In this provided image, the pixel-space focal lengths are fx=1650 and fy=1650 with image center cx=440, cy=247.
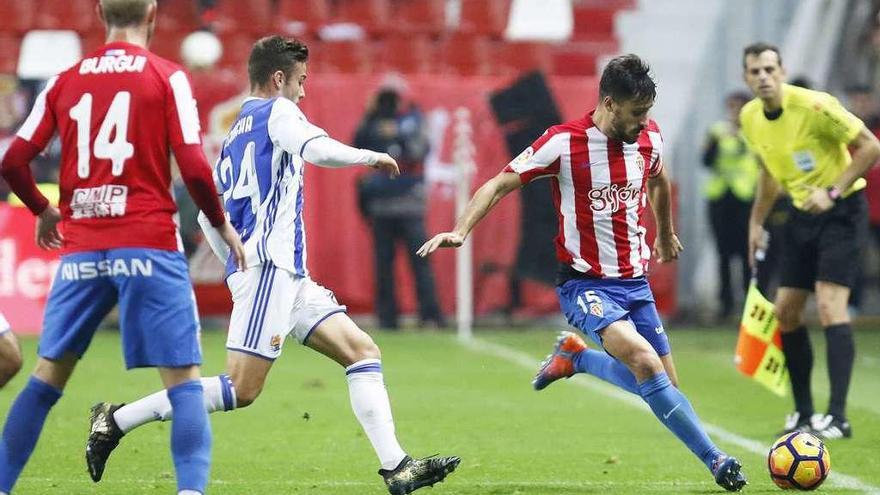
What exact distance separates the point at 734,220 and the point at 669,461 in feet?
33.8

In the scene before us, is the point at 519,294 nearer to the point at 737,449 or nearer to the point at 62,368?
the point at 737,449

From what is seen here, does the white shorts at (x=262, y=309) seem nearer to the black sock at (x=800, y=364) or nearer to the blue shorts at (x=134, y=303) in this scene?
the blue shorts at (x=134, y=303)

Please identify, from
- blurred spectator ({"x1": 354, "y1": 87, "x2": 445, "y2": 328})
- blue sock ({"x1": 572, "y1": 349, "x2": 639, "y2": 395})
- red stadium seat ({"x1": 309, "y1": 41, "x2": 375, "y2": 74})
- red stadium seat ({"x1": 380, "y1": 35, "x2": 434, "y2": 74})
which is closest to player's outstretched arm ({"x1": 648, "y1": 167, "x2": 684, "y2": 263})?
blue sock ({"x1": 572, "y1": 349, "x2": 639, "y2": 395})

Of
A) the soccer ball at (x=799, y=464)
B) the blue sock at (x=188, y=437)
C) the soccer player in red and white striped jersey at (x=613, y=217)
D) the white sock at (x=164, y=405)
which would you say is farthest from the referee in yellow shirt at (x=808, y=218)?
the blue sock at (x=188, y=437)

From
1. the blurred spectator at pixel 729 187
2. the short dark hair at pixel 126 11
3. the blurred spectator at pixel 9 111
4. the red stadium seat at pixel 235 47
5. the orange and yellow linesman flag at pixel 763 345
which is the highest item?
the short dark hair at pixel 126 11

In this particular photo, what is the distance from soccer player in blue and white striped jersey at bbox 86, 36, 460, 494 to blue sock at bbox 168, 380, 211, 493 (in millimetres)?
997

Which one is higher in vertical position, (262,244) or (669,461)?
(262,244)

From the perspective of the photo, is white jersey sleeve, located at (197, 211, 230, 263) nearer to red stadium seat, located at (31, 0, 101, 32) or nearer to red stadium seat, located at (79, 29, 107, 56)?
red stadium seat, located at (79, 29, 107, 56)

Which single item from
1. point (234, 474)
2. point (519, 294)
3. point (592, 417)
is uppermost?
point (234, 474)

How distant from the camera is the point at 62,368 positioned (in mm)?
5988

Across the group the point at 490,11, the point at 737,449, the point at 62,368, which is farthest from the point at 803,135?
the point at 490,11

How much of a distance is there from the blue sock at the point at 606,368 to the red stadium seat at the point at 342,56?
1149 cm

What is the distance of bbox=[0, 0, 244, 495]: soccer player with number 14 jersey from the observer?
228 inches

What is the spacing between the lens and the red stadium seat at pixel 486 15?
66.0 ft
